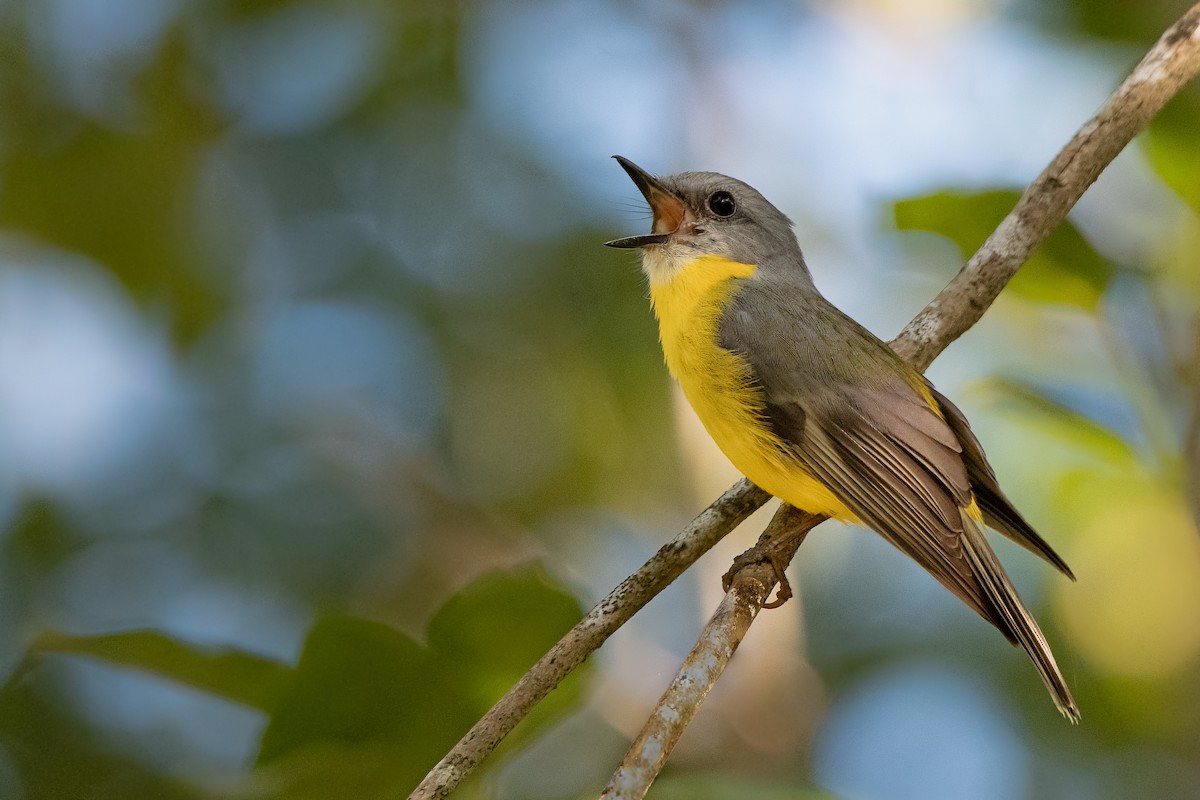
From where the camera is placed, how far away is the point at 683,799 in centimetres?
233

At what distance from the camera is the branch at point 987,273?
9.58 feet

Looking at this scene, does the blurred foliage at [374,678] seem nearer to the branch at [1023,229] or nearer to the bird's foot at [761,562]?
the branch at [1023,229]

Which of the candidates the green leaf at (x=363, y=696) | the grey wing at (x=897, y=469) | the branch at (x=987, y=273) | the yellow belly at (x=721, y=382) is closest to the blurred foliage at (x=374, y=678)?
the green leaf at (x=363, y=696)

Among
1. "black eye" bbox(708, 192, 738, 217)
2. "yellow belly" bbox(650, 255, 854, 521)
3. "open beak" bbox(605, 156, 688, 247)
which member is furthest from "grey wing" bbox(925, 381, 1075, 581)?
"open beak" bbox(605, 156, 688, 247)

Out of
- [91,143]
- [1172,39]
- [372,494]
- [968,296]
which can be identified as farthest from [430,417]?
[1172,39]

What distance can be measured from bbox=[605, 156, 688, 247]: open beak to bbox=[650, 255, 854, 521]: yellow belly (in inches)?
9.7

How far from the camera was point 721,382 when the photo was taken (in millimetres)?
3926

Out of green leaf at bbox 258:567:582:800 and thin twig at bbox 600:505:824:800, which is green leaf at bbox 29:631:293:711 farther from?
thin twig at bbox 600:505:824:800

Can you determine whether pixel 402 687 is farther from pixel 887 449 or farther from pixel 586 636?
pixel 887 449

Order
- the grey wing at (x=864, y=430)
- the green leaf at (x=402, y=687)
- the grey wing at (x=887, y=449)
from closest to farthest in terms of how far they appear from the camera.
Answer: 1. the green leaf at (x=402, y=687)
2. the grey wing at (x=887, y=449)
3. the grey wing at (x=864, y=430)

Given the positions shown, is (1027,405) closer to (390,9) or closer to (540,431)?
(540,431)

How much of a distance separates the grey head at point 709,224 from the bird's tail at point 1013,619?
1511 mm

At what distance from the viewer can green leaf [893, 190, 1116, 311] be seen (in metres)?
3.54

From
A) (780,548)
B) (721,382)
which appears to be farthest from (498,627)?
(721,382)
